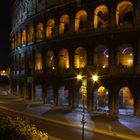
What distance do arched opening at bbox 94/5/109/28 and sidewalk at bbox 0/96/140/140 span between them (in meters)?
10.2

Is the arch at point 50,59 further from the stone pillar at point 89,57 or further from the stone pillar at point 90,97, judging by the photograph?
the stone pillar at point 90,97

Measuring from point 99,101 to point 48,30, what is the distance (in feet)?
41.2

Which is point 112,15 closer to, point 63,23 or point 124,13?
point 124,13

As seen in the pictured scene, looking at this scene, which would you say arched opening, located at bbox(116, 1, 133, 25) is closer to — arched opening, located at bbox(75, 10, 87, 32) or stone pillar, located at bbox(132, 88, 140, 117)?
arched opening, located at bbox(75, 10, 87, 32)

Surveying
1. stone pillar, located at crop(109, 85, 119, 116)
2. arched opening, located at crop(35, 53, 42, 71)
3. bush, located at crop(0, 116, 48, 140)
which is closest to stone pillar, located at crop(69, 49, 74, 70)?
stone pillar, located at crop(109, 85, 119, 116)

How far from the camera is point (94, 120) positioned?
1431 inches

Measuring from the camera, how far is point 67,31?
1881 inches

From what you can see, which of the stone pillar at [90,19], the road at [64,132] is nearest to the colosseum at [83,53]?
the stone pillar at [90,19]

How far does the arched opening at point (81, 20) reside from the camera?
45.1 metres

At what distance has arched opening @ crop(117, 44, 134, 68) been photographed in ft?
132

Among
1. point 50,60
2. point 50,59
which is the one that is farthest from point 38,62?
point 50,59

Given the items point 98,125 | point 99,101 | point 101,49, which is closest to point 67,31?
point 101,49

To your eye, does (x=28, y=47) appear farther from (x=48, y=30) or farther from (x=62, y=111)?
(x=62, y=111)

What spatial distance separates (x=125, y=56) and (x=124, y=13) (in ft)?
16.0
